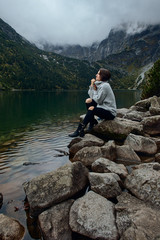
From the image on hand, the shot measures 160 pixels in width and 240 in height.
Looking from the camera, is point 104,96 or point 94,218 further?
point 104,96

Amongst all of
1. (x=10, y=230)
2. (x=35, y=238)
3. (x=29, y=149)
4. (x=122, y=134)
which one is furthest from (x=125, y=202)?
(x=29, y=149)

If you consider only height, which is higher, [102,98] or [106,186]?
[102,98]

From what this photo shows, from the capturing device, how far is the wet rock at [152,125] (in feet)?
37.6

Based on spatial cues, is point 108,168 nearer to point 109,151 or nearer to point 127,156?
point 109,151

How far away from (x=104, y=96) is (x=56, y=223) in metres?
7.35

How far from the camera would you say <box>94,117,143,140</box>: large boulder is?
36.2 ft

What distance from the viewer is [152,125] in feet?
38.2

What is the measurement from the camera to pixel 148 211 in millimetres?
4363

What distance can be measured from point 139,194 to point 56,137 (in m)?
11.3

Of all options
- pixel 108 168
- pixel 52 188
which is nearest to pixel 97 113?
pixel 108 168

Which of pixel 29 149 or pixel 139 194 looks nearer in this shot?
pixel 139 194

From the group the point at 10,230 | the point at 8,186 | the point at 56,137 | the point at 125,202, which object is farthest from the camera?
the point at 56,137

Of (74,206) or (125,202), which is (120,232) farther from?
(74,206)

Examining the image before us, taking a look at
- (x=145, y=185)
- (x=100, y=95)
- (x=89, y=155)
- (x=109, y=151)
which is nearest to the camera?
(x=145, y=185)
